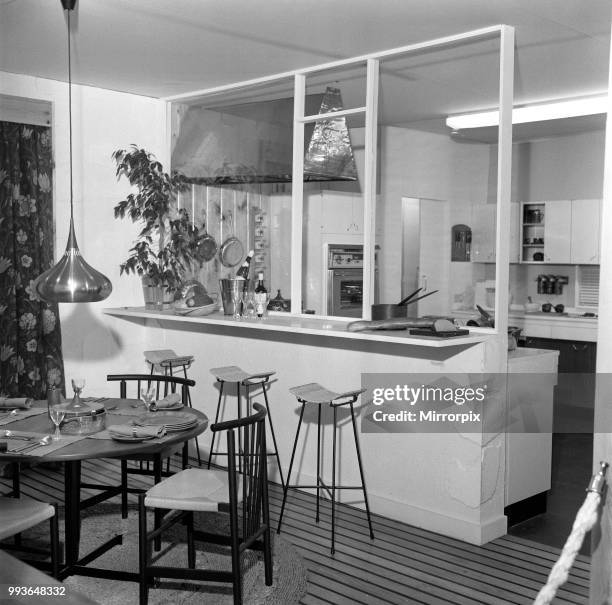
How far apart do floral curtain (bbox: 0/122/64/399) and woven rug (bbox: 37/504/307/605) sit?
127cm

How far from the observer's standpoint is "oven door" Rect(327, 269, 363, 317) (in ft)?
15.8

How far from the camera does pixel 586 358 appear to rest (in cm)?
727

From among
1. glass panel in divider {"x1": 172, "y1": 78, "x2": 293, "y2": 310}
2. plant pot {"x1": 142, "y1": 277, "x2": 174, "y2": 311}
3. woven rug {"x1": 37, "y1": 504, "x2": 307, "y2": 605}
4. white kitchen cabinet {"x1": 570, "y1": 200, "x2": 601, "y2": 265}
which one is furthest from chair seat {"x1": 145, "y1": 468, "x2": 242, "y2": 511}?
white kitchen cabinet {"x1": 570, "y1": 200, "x2": 601, "y2": 265}

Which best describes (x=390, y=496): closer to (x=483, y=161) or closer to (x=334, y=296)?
(x=334, y=296)

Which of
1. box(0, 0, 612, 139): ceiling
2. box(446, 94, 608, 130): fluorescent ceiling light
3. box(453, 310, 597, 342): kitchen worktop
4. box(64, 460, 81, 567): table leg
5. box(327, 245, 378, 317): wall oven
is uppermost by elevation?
box(0, 0, 612, 139): ceiling

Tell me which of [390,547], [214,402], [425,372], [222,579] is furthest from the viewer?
[214,402]

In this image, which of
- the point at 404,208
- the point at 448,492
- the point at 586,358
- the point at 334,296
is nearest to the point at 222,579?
the point at 448,492

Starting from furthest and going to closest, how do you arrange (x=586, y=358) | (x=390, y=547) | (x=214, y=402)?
(x=586, y=358) → (x=214, y=402) → (x=390, y=547)

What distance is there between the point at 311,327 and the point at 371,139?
1195mm

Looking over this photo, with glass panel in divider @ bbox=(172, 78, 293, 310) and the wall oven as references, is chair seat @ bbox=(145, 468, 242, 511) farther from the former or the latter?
glass panel in divider @ bbox=(172, 78, 293, 310)

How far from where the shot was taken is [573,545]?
60.4 inches

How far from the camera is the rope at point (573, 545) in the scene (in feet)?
4.90

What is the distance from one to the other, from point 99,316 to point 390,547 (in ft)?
9.66

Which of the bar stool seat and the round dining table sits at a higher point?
the bar stool seat
